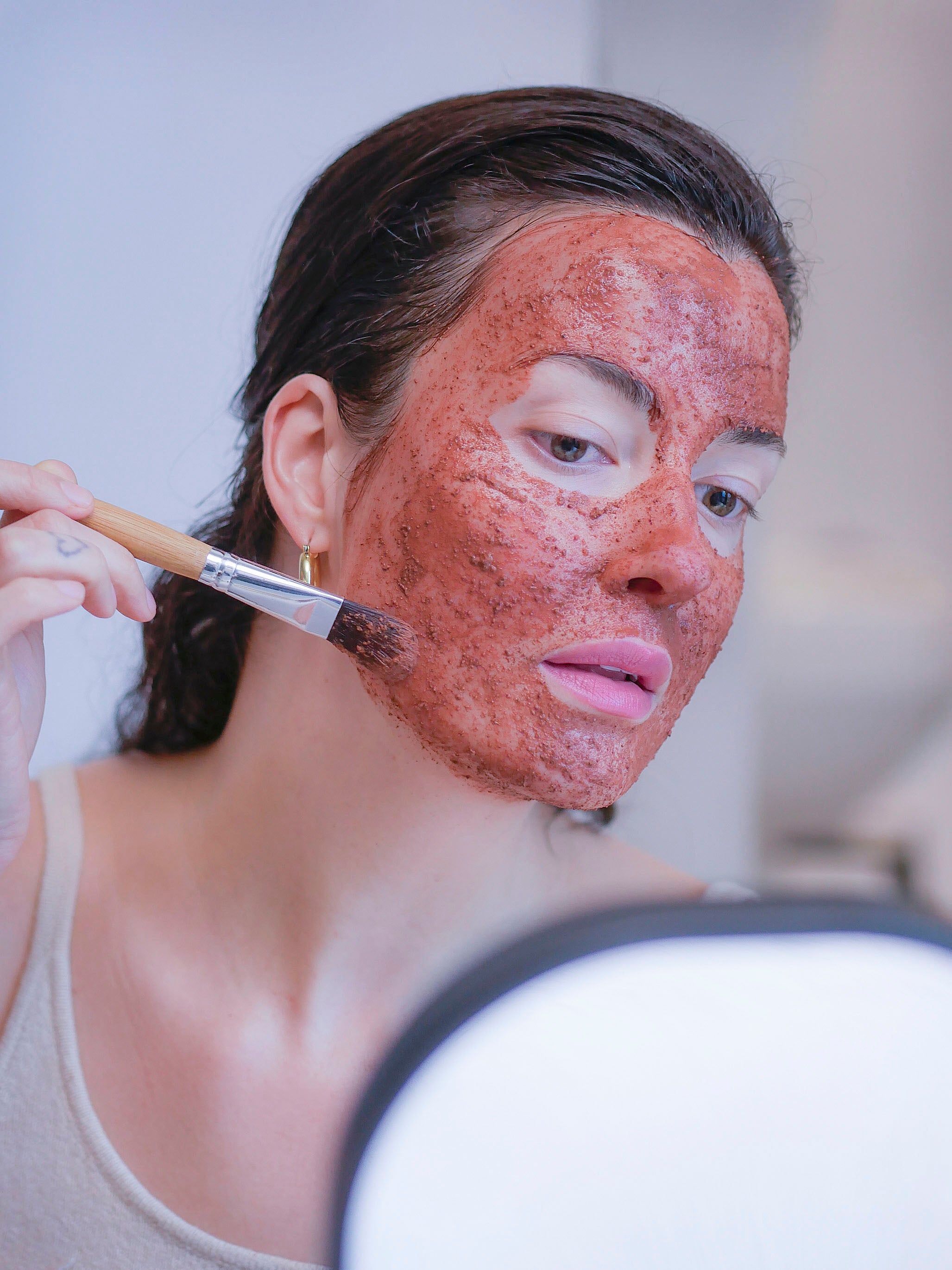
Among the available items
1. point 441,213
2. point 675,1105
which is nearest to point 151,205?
point 441,213

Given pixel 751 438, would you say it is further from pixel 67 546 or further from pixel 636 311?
pixel 67 546

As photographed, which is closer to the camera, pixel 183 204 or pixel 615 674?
pixel 615 674

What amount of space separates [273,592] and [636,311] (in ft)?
0.82

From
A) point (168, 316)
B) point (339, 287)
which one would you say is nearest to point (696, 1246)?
point (339, 287)

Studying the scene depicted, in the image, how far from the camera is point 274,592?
573 millimetres

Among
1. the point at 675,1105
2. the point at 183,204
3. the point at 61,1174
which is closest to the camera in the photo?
the point at 675,1105

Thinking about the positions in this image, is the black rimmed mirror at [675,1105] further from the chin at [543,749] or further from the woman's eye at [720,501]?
the woman's eye at [720,501]

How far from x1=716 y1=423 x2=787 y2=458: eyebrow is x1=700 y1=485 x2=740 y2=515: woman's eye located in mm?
28

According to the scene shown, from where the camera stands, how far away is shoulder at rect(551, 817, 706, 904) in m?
0.71

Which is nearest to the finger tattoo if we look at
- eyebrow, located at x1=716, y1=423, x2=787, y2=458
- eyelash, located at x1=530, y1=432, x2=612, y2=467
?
eyelash, located at x1=530, y1=432, x2=612, y2=467

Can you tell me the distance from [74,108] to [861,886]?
79 centimetres

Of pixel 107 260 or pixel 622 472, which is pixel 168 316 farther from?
pixel 622 472

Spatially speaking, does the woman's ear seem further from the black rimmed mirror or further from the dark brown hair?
the black rimmed mirror

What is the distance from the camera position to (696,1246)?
423 millimetres
